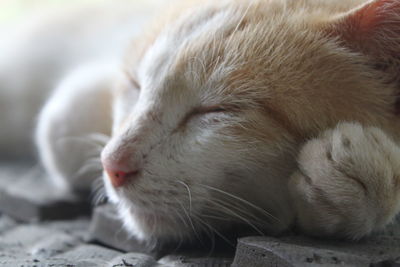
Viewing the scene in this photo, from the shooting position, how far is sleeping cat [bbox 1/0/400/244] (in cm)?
78

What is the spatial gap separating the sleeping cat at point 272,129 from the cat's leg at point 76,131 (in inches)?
13.9

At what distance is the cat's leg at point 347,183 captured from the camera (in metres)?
0.77

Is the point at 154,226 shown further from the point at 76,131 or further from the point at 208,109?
the point at 76,131

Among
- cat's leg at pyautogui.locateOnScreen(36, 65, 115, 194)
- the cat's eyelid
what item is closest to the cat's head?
the cat's eyelid

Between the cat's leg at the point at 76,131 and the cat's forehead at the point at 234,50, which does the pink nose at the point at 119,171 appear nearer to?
the cat's forehead at the point at 234,50

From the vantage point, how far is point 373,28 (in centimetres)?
85

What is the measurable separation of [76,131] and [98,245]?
332 millimetres

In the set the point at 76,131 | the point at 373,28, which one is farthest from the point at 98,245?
the point at 373,28

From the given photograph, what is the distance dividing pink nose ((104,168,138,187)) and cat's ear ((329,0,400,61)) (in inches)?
16.2

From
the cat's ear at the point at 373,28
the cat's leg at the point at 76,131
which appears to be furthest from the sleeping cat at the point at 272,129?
the cat's leg at the point at 76,131

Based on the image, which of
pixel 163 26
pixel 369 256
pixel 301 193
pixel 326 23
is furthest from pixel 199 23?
pixel 369 256

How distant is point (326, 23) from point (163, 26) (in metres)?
0.35

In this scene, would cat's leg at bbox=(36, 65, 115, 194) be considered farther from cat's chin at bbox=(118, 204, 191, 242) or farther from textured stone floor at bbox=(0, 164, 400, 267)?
cat's chin at bbox=(118, 204, 191, 242)

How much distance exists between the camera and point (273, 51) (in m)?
0.87
